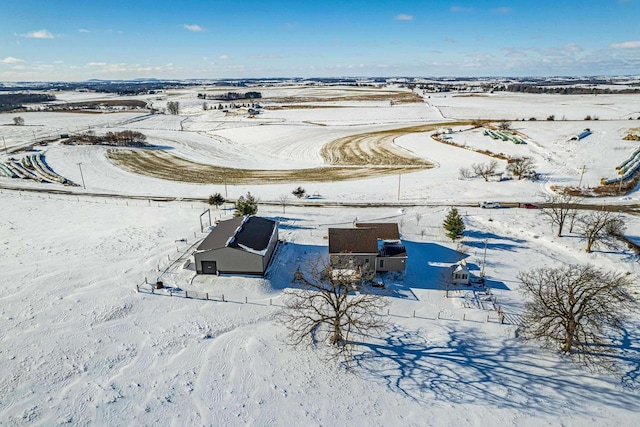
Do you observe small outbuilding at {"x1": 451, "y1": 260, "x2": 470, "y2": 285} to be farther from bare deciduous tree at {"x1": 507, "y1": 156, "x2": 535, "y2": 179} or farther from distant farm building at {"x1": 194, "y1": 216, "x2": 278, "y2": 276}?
bare deciduous tree at {"x1": 507, "y1": 156, "x2": 535, "y2": 179}

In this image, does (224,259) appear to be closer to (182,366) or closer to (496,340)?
(182,366)

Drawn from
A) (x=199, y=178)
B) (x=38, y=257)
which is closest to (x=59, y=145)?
(x=199, y=178)

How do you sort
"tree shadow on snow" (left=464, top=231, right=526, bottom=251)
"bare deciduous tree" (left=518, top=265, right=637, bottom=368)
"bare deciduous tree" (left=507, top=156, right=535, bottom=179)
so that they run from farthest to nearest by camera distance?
"bare deciduous tree" (left=507, top=156, right=535, bottom=179), "tree shadow on snow" (left=464, top=231, right=526, bottom=251), "bare deciduous tree" (left=518, top=265, right=637, bottom=368)

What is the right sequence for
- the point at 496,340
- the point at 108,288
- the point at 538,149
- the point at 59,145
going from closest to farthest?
the point at 496,340, the point at 108,288, the point at 538,149, the point at 59,145

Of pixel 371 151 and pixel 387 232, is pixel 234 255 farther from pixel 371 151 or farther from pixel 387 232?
pixel 371 151

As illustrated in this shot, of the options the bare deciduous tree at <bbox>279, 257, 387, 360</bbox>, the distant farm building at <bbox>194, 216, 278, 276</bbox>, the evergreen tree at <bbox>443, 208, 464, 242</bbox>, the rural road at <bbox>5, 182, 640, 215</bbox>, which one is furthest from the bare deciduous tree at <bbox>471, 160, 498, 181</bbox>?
the distant farm building at <bbox>194, 216, 278, 276</bbox>

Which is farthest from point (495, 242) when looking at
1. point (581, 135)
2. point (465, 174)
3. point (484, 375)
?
point (581, 135)

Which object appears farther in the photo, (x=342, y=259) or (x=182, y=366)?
(x=342, y=259)
